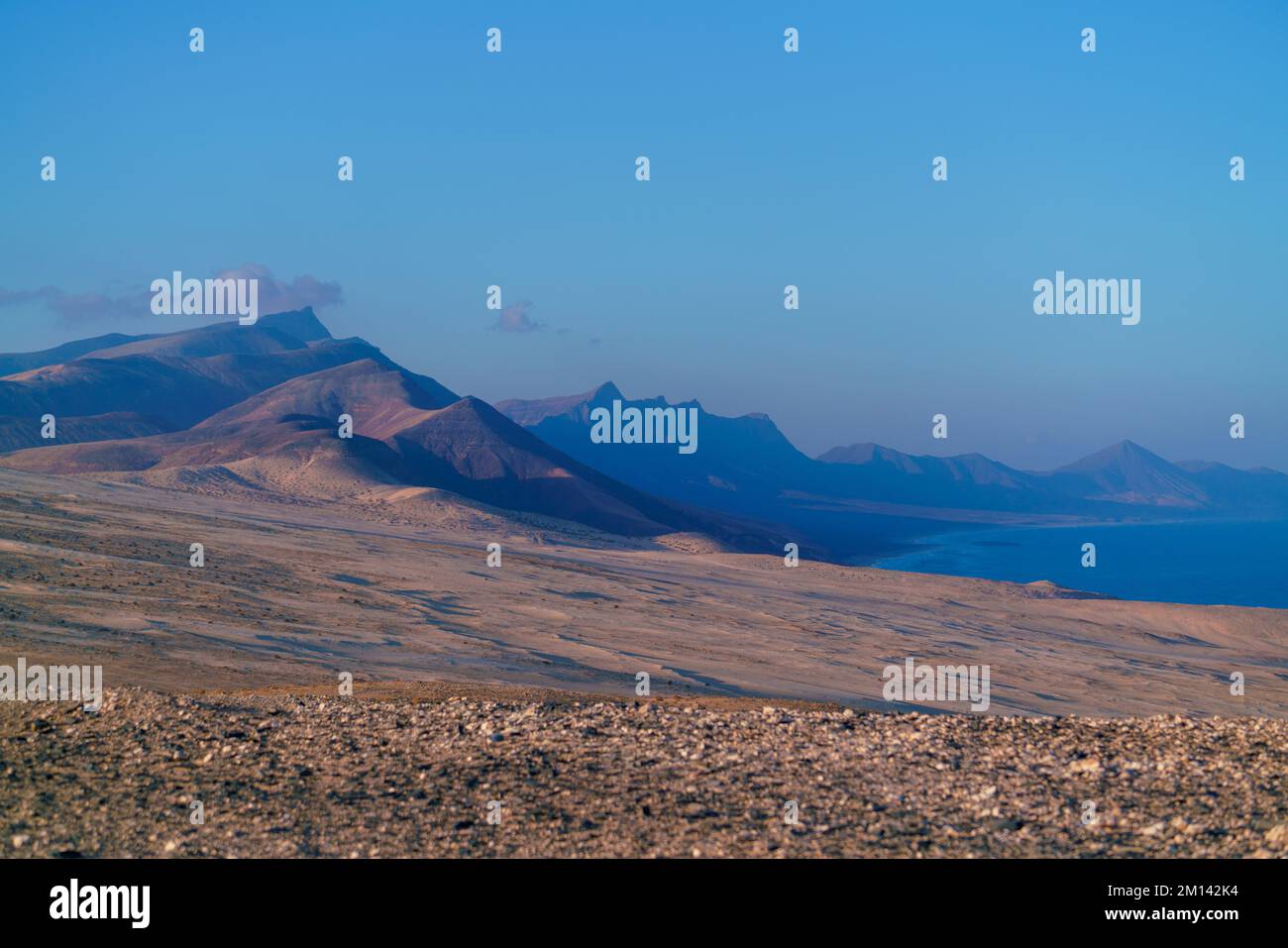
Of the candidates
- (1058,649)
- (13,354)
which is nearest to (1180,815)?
(1058,649)

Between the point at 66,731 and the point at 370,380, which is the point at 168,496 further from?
the point at 370,380

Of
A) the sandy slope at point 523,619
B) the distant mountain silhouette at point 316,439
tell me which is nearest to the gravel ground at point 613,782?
the sandy slope at point 523,619

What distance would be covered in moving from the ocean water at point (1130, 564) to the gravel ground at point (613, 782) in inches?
3320

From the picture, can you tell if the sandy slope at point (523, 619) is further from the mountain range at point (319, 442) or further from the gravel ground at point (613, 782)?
the mountain range at point (319, 442)

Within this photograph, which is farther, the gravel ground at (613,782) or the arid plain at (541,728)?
the arid plain at (541,728)

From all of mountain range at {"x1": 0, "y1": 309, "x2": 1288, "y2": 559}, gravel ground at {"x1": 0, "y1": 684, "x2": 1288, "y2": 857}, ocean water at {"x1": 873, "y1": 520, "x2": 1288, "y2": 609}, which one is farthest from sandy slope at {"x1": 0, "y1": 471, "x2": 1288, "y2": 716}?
ocean water at {"x1": 873, "y1": 520, "x2": 1288, "y2": 609}

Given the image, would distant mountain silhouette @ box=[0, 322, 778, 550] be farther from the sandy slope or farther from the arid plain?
the arid plain

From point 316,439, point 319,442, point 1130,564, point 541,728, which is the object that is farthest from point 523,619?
point 1130,564

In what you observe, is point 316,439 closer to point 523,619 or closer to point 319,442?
point 319,442

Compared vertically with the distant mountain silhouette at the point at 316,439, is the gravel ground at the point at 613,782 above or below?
below

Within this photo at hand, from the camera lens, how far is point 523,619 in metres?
29.7

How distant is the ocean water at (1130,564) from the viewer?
330 feet
